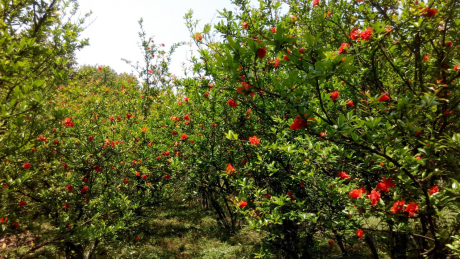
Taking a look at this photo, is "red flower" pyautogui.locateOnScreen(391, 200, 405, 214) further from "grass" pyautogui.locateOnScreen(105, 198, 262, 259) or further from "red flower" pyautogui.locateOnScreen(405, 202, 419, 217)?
"grass" pyautogui.locateOnScreen(105, 198, 262, 259)

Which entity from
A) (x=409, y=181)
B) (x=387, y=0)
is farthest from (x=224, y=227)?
(x=387, y=0)

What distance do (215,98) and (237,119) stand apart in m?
0.58

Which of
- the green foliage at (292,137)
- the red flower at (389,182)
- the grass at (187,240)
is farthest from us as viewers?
the grass at (187,240)

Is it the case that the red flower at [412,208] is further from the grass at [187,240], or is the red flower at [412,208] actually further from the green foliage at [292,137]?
the grass at [187,240]

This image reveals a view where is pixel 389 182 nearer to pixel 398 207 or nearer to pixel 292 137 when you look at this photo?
pixel 398 207

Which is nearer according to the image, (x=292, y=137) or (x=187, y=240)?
(x=292, y=137)

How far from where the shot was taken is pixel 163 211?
9867mm

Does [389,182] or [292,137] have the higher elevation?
[292,137]

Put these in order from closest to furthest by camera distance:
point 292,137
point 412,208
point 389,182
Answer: point 412,208
point 389,182
point 292,137

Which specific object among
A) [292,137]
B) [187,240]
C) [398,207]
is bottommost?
[187,240]

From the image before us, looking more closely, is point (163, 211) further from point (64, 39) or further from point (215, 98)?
point (64, 39)

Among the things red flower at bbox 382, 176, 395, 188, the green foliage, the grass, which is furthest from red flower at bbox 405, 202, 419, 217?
the grass

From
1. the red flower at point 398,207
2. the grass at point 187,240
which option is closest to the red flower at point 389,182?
the red flower at point 398,207

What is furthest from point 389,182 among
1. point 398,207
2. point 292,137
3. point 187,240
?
point 187,240
